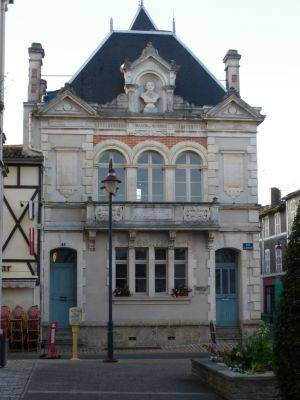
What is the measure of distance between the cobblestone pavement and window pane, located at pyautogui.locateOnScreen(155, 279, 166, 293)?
820 centimetres

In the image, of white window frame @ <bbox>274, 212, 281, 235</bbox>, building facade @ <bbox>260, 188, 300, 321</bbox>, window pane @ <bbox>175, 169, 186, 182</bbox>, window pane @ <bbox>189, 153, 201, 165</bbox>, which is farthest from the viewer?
white window frame @ <bbox>274, 212, 281, 235</bbox>

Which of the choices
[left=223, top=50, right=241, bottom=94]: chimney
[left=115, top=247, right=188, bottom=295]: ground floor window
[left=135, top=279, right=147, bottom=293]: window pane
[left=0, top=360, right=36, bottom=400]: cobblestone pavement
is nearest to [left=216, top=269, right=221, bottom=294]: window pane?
[left=115, top=247, right=188, bottom=295]: ground floor window

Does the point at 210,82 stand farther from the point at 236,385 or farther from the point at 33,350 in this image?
the point at 236,385

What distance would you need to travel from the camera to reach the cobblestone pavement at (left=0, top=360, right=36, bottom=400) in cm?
1188

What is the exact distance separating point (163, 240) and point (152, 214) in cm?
111

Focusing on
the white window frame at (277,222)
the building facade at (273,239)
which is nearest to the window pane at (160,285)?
the building facade at (273,239)

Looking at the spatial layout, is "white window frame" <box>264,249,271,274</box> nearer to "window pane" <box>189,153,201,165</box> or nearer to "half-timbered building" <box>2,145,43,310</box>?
"window pane" <box>189,153,201,165</box>

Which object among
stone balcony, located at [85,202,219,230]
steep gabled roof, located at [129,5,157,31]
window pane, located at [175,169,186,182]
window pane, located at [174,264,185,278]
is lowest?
window pane, located at [174,264,185,278]

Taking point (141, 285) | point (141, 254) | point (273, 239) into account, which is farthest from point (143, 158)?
point (273, 239)

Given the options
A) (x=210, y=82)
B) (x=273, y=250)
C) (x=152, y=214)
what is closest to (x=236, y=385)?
(x=152, y=214)

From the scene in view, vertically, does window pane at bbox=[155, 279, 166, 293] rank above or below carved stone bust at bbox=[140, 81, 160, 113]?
below

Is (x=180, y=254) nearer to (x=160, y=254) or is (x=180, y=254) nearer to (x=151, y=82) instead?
(x=160, y=254)

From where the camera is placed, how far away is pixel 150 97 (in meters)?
26.5

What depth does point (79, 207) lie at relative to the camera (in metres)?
25.5
